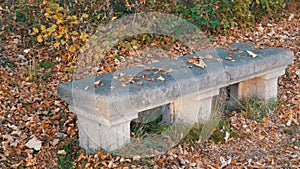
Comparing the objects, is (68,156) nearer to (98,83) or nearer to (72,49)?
(98,83)

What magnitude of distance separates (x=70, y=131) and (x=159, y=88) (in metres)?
0.97

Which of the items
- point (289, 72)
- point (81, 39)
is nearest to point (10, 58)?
point (81, 39)

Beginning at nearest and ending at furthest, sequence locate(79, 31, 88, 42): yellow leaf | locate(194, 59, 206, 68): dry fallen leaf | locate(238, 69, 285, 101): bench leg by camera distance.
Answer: locate(194, 59, 206, 68): dry fallen leaf
locate(238, 69, 285, 101): bench leg
locate(79, 31, 88, 42): yellow leaf

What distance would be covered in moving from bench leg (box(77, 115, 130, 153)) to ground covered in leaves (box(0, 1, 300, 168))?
0.29 feet

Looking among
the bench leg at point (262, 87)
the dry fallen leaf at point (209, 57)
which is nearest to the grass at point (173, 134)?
the bench leg at point (262, 87)

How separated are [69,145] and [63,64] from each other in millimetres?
1525

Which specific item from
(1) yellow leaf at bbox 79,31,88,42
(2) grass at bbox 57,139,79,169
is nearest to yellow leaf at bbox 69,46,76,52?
(1) yellow leaf at bbox 79,31,88,42

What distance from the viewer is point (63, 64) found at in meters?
5.48

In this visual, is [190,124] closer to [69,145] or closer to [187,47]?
[69,145]

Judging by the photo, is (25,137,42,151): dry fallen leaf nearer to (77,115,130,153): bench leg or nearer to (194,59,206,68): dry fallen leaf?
(77,115,130,153): bench leg

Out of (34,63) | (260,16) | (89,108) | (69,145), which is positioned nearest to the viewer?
(89,108)

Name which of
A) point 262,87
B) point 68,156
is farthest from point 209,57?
point 68,156

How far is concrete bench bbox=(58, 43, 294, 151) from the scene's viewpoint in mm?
3689

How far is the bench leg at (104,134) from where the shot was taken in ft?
12.4
